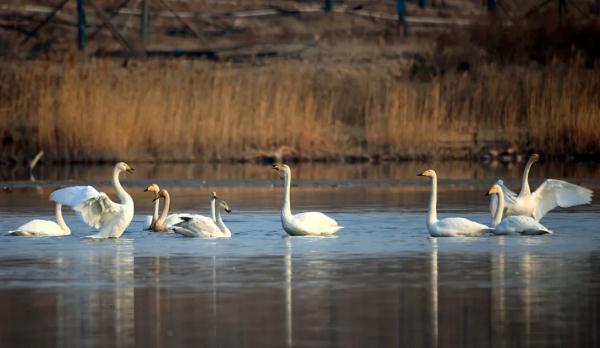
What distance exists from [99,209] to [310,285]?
185 inches

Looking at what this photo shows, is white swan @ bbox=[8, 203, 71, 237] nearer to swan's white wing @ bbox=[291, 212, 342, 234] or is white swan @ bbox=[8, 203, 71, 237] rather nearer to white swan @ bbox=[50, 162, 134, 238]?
white swan @ bbox=[50, 162, 134, 238]

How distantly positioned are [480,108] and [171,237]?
42.9ft

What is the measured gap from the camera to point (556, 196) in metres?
16.1

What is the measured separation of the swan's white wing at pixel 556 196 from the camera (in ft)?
52.6

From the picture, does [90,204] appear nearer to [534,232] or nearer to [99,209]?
[99,209]

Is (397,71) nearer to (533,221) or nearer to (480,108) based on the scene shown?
(480,108)

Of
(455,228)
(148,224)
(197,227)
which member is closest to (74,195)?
(197,227)

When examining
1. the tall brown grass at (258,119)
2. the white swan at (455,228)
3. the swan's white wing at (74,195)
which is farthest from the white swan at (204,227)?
the tall brown grass at (258,119)

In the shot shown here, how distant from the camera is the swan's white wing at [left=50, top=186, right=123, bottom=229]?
14.9m

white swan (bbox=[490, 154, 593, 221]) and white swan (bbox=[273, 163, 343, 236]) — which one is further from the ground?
white swan (bbox=[490, 154, 593, 221])

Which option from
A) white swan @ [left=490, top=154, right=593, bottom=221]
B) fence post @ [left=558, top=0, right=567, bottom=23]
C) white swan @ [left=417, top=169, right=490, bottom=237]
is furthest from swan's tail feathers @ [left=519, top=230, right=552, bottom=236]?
fence post @ [left=558, top=0, right=567, bottom=23]

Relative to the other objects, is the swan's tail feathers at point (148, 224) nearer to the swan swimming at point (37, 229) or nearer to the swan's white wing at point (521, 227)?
the swan swimming at point (37, 229)

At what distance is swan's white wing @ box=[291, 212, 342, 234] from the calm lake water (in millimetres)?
158

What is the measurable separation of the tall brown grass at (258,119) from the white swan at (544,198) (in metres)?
9.39
